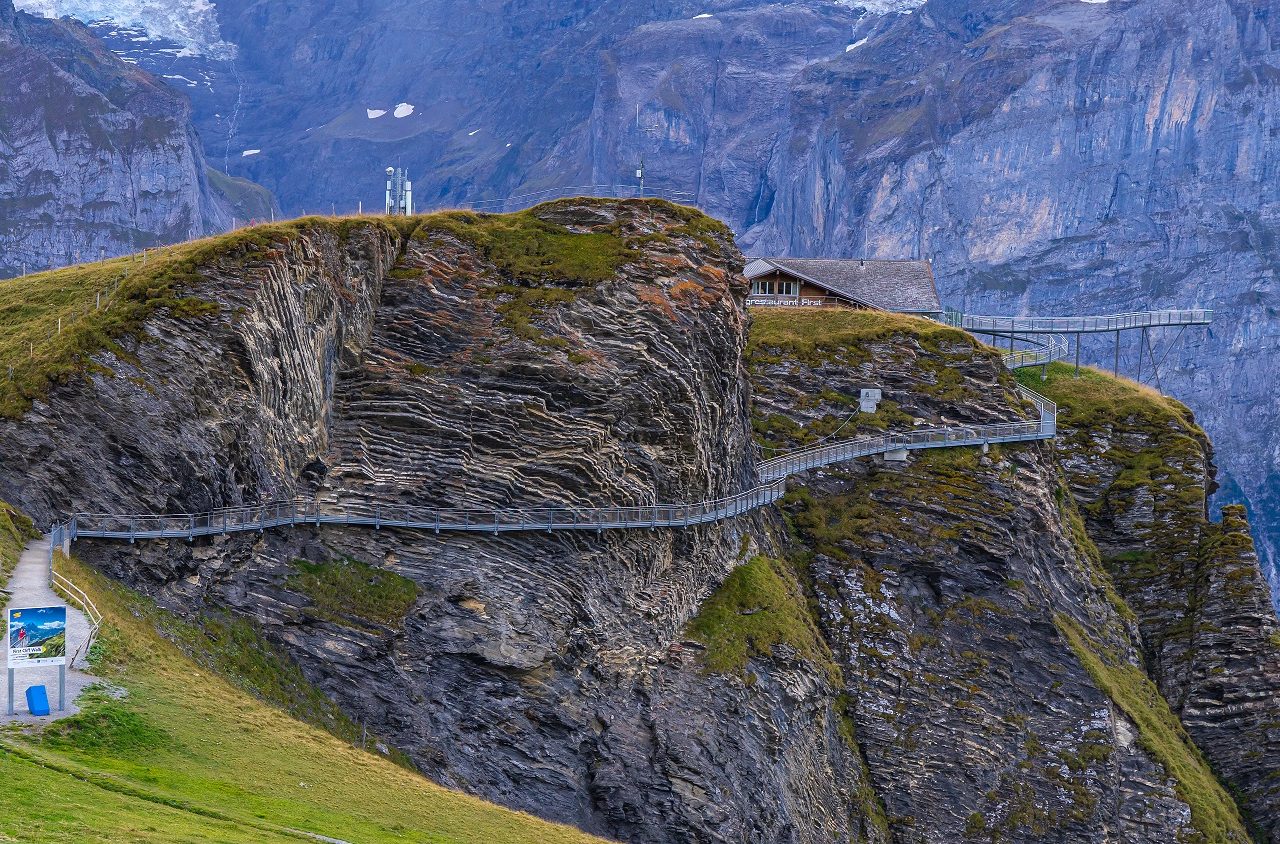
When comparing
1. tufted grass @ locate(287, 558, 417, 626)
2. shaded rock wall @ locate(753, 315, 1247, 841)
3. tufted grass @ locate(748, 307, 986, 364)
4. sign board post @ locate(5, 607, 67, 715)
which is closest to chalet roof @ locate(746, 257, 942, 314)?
tufted grass @ locate(748, 307, 986, 364)

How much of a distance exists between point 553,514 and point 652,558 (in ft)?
21.0

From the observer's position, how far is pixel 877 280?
114 metres

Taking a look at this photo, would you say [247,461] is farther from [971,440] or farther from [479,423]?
[971,440]

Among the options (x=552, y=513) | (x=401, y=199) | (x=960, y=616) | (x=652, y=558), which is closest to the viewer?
(x=552, y=513)

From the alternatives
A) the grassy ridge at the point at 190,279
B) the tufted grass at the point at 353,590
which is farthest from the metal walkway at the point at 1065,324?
the tufted grass at the point at 353,590

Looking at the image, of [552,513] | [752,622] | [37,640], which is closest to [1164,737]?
[752,622]

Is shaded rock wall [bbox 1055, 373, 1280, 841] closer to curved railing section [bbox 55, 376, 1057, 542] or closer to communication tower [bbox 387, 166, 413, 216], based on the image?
curved railing section [bbox 55, 376, 1057, 542]

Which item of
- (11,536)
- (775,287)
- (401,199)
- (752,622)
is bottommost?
(752,622)

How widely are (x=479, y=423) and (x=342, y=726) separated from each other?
15.6 meters

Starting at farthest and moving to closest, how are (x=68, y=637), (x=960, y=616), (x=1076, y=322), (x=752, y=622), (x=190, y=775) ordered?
(x=1076, y=322), (x=960, y=616), (x=752, y=622), (x=68, y=637), (x=190, y=775)

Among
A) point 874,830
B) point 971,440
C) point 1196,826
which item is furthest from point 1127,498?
point 874,830

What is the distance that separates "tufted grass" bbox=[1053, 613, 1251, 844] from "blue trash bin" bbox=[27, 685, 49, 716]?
189 feet

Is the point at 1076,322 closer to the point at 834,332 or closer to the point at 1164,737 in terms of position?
the point at 834,332

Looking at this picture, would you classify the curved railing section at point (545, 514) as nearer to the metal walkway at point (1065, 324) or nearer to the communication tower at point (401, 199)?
the metal walkway at point (1065, 324)
